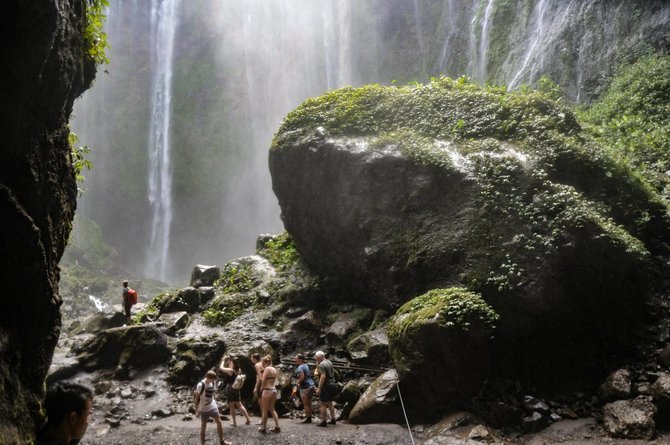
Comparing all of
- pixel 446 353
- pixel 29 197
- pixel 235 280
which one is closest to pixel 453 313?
pixel 446 353

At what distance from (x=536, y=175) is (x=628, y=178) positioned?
2112 mm

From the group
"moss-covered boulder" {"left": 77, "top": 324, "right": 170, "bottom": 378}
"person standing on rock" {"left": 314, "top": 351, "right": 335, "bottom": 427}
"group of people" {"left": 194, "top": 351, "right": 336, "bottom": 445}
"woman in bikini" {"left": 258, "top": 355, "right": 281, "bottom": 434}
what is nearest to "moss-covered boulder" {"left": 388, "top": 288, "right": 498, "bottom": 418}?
"person standing on rock" {"left": 314, "top": 351, "right": 335, "bottom": 427}

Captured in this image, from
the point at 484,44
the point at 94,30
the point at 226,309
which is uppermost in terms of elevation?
the point at 484,44

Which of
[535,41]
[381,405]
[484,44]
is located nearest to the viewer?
[381,405]

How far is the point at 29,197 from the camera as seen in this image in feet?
14.0

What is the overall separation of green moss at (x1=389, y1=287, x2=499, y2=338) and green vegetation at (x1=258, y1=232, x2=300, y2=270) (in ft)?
23.6

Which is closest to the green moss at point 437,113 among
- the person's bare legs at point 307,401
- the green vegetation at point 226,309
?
the green vegetation at point 226,309

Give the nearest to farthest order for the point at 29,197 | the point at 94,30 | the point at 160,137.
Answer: the point at 29,197, the point at 94,30, the point at 160,137

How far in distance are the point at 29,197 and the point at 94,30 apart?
2.87m

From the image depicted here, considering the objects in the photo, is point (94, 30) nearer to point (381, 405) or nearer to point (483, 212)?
point (381, 405)

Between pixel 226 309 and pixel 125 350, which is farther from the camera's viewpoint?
pixel 226 309

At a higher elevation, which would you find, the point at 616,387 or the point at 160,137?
the point at 160,137

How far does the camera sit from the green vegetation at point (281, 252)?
16062 mm

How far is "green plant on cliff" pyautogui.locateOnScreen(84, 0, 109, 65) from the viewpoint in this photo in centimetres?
586
